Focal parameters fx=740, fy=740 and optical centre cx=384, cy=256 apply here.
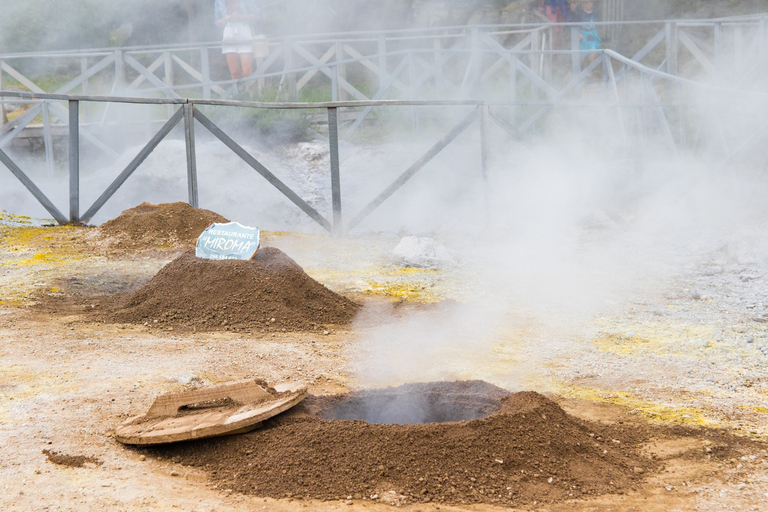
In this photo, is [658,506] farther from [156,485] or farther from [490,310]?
[490,310]

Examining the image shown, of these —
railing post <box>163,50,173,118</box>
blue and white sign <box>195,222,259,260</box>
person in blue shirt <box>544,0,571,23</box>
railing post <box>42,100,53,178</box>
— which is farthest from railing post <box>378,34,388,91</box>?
blue and white sign <box>195,222,259,260</box>

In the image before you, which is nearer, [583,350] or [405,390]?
[405,390]

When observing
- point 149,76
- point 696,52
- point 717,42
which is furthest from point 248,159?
point 717,42

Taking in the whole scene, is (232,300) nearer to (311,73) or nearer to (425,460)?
(425,460)

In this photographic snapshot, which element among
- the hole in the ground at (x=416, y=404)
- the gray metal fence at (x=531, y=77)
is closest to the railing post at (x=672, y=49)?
the gray metal fence at (x=531, y=77)

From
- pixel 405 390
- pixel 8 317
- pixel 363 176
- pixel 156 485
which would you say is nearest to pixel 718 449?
pixel 405 390

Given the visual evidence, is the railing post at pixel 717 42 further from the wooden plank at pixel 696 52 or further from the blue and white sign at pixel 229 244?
the blue and white sign at pixel 229 244

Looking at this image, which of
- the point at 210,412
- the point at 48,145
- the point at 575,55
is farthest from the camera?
the point at 48,145

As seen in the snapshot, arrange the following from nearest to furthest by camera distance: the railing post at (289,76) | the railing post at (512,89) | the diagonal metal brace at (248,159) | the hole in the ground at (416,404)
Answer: the hole in the ground at (416,404), the diagonal metal brace at (248,159), the railing post at (512,89), the railing post at (289,76)

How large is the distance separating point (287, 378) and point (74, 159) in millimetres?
4243

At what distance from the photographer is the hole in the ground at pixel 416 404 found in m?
2.72

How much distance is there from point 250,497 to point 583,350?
2.00m

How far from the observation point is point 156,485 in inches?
84.0

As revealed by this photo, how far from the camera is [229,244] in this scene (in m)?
4.18
